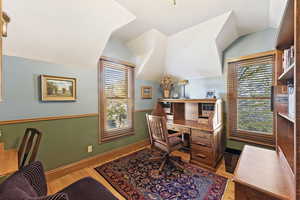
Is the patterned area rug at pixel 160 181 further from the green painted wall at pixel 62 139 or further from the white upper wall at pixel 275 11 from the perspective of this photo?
the white upper wall at pixel 275 11

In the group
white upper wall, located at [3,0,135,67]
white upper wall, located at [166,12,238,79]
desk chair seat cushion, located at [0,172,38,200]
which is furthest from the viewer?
white upper wall, located at [166,12,238,79]

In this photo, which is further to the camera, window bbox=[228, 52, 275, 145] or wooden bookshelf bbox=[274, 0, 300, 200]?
window bbox=[228, 52, 275, 145]

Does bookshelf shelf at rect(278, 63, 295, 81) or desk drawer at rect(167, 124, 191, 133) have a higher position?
bookshelf shelf at rect(278, 63, 295, 81)

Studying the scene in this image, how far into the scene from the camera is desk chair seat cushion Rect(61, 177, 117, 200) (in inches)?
43.7

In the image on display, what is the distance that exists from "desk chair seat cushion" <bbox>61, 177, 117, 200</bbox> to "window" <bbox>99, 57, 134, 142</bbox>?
1362 mm

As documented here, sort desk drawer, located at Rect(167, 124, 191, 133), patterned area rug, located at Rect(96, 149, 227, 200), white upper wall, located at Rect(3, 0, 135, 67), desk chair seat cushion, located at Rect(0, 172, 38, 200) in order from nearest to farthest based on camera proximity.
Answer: desk chair seat cushion, located at Rect(0, 172, 38, 200), white upper wall, located at Rect(3, 0, 135, 67), patterned area rug, located at Rect(96, 149, 227, 200), desk drawer, located at Rect(167, 124, 191, 133)

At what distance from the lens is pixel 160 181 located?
1957mm

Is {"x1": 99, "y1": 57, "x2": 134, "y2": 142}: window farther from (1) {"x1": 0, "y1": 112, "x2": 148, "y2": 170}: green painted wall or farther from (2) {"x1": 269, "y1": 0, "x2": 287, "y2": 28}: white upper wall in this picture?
(2) {"x1": 269, "y1": 0, "x2": 287, "y2": 28}: white upper wall

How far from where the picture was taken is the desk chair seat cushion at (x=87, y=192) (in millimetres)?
1109

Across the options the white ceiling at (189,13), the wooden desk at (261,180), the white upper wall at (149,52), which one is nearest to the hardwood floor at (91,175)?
the wooden desk at (261,180)

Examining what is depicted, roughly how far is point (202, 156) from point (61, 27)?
302 cm

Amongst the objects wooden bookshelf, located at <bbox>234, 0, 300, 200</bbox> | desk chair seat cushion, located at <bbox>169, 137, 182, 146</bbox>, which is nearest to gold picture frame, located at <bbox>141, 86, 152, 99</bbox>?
desk chair seat cushion, located at <bbox>169, 137, 182, 146</bbox>

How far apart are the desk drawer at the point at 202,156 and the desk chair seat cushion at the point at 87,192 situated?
1.74 m

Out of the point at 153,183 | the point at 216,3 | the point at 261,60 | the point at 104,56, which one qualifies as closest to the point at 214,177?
the point at 153,183
